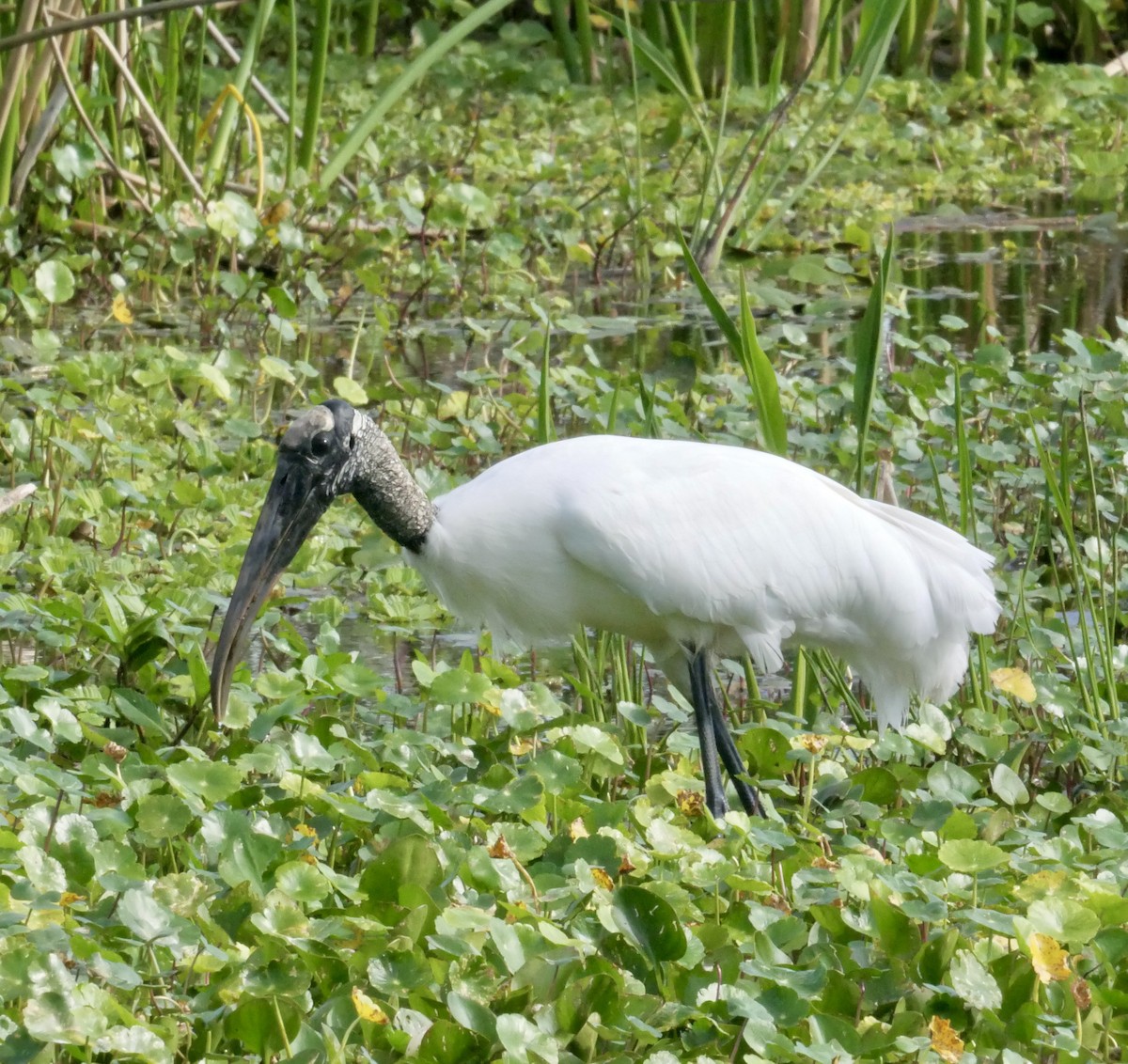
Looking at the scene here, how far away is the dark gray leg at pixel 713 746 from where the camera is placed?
3447 mm

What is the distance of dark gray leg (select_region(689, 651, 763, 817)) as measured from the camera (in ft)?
11.3

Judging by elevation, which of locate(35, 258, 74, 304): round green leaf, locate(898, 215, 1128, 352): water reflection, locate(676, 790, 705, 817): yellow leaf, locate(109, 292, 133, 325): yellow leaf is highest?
locate(35, 258, 74, 304): round green leaf

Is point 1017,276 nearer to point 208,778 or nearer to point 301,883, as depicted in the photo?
point 208,778

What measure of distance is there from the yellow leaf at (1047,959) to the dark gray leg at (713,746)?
1.04m

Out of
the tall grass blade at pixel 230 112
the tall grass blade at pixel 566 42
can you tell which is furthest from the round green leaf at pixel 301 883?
the tall grass blade at pixel 566 42

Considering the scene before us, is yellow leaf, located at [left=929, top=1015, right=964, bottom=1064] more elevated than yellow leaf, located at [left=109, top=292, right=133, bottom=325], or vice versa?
yellow leaf, located at [left=109, top=292, right=133, bottom=325]

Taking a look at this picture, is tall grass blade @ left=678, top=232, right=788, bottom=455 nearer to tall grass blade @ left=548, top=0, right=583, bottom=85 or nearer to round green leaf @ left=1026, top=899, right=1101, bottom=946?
round green leaf @ left=1026, top=899, right=1101, bottom=946

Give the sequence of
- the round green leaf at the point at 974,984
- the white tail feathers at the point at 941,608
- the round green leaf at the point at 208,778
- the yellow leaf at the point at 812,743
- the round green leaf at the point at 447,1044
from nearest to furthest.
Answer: the round green leaf at the point at 447,1044 → the round green leaf at the point at 974,984 → the round green leaf at the point at 208,778 → the yellow leaf at the point at 812,743 → the white tail feathers at the point at 941,608

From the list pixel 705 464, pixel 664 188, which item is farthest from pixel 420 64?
pixel 705 464

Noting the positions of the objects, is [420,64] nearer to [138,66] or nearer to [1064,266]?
[138,66]

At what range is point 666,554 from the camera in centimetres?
353

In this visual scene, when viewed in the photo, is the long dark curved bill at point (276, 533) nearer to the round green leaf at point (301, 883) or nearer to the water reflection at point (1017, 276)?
the round green leaf at point (301, 883)

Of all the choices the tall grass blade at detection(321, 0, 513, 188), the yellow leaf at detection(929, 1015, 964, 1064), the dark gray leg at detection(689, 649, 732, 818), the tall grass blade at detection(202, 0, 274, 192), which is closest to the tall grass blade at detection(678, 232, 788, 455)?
the dark gray leg at detection(689, 649, 732, 818)

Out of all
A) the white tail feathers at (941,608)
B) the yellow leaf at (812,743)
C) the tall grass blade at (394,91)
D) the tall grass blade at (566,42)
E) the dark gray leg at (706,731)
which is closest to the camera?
the yellow leaf at (812,743)
